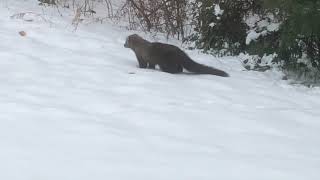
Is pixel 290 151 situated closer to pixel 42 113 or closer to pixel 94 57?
pixel 42 113

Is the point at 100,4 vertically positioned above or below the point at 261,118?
above

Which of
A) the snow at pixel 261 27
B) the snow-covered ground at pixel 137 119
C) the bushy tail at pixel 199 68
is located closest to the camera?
the snow-covered ground at pixel 137 119

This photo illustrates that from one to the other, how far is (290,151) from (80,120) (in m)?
1.88

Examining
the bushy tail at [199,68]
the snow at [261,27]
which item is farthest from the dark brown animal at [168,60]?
the snow at [261,27]

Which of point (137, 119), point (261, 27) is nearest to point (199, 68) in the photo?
point (261, 27)

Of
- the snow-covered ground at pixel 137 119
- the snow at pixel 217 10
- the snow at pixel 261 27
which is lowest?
the snow-covered ground at pixel 137 119

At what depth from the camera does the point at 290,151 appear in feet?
16.2

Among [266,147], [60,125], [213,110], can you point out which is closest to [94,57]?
[213,110]

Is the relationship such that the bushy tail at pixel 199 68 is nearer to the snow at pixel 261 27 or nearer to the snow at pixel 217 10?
the snow at pixel 261 27

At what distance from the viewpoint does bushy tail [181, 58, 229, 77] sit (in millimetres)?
8312

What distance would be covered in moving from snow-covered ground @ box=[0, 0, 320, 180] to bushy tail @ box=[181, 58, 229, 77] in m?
0.26

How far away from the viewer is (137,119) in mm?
5621

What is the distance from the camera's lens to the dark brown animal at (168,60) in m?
8.40

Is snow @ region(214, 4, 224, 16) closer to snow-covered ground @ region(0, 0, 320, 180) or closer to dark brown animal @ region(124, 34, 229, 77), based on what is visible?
snow-covered ground @ region(0, 0, 320, 180)
